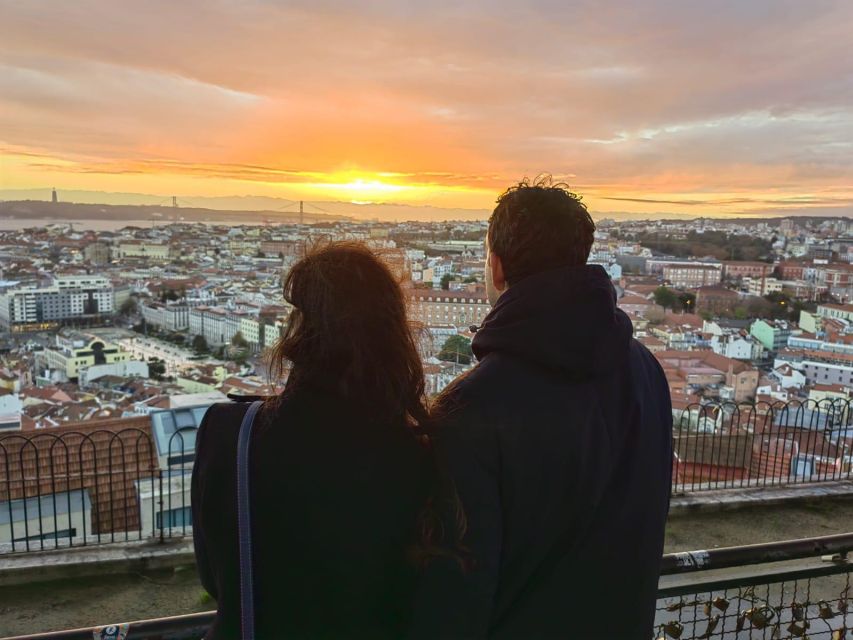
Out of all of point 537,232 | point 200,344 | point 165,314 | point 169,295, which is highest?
point 537,232

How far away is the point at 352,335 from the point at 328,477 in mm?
193

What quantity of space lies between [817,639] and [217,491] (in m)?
2.32

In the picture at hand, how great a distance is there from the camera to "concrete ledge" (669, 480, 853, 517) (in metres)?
4.45

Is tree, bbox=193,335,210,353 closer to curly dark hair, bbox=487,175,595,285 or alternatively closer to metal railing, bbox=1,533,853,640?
metal railing, bbox=1,533,853,640

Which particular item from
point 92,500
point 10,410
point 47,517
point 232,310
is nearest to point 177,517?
point 92,500

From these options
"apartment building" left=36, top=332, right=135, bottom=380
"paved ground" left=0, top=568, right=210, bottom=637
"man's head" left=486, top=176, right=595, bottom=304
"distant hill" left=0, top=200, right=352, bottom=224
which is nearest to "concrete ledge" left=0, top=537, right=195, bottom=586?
"paved ground" left=0, top=568, right=210, bottom=637

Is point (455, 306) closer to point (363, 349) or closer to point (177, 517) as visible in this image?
point (363, 349)

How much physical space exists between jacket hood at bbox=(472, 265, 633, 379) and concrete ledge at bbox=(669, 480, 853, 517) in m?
3.89

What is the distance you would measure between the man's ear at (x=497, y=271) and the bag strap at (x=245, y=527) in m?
0.43

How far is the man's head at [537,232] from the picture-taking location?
3.31 feet

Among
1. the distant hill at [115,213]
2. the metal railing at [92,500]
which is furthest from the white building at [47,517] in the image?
the distant hill at [115,213]

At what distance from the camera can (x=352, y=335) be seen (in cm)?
89

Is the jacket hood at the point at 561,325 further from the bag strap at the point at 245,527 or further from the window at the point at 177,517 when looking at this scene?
the window at the point at 177,517

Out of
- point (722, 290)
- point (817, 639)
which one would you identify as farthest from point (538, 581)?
point (722, 290)
